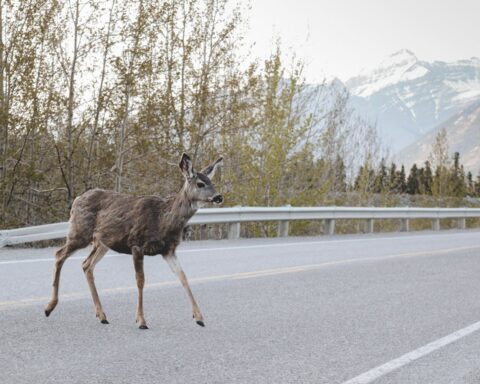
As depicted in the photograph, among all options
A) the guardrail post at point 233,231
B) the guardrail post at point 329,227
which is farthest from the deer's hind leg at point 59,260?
the guardrail post at point 329,227

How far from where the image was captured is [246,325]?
22.3ft

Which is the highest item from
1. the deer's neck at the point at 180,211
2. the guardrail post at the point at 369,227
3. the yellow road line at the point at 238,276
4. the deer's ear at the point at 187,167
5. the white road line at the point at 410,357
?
the deer's ear at the point at 187,167

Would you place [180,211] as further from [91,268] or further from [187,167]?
[91,268]

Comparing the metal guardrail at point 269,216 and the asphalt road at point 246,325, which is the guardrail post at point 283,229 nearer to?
the metal guardrail at point 269,216

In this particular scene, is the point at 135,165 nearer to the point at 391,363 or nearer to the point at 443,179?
the point at 391,363

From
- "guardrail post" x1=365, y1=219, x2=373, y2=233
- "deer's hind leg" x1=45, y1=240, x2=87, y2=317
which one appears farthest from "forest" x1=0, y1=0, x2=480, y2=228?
"deer's hind leg" x1=45, y1=240, x2=87, y2=317

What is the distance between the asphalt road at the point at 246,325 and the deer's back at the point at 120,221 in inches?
31.6

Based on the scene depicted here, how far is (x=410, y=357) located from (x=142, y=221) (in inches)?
97.2

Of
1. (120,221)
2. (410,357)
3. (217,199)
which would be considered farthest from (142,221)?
(410,357)

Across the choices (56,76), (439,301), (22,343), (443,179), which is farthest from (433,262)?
(443,179)

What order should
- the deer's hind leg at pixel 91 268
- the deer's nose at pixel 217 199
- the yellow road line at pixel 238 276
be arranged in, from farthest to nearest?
the yellow road line at pixel 238 276 → the deer's hind leg at pixel 91 268 → the deer's nose at pixel 217 199

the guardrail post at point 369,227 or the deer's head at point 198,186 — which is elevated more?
the deer's head at point 198,186

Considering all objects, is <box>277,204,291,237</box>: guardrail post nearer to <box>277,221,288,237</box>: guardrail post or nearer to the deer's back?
<box>277,221,288,237</box>: guardrail post

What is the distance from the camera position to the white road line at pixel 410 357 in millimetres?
5027
